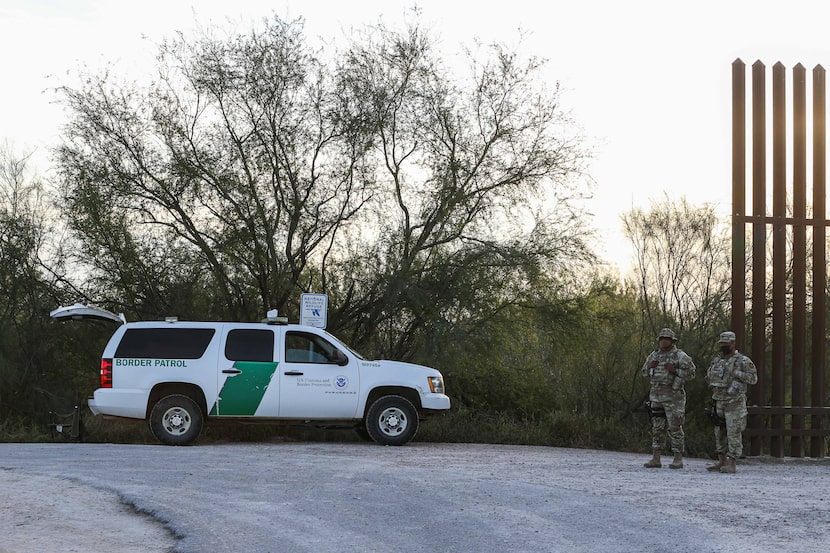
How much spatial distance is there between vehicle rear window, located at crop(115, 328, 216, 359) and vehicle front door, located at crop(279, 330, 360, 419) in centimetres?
135

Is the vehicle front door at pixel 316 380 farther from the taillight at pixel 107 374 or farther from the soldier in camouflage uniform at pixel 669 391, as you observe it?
the soldier in camouflage uniform at pixel 669 391

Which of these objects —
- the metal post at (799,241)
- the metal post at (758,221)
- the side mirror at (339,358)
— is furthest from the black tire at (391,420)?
the metal post at (799,241)

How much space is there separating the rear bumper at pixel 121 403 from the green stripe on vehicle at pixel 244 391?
1.10m

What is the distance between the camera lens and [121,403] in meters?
16.7

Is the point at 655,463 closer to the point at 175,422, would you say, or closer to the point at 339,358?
the point at 339,358

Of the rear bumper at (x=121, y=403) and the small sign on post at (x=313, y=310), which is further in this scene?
the small sign on post at (x=313, y=310)

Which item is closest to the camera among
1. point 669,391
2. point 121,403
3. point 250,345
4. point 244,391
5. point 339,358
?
point 669,391

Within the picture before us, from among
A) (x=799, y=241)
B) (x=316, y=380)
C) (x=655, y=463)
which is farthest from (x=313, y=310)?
(x=799, y=241)

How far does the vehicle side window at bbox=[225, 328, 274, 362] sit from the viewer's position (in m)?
17.1

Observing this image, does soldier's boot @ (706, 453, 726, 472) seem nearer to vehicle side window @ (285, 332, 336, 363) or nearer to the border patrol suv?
the border patrol suv

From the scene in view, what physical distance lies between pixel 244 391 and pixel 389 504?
7017 millimetres

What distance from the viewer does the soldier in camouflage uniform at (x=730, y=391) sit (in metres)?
14.7

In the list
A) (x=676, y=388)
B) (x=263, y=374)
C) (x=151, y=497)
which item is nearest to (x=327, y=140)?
(x=263, y=374)

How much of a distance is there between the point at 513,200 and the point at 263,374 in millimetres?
6733
